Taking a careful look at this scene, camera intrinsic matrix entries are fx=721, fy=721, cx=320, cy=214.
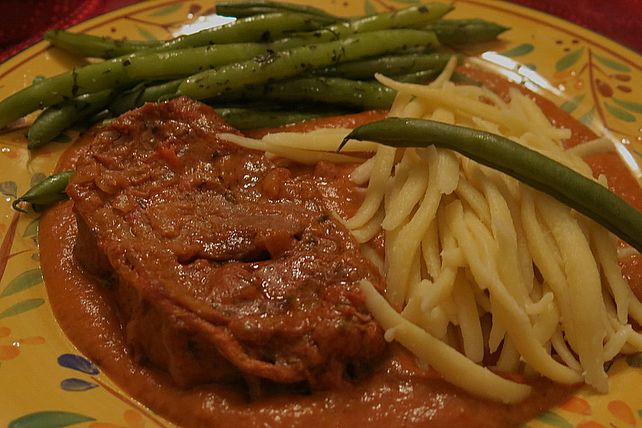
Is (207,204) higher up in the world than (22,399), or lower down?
higher up

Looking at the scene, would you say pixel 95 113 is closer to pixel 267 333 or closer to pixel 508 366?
pixel 267 333

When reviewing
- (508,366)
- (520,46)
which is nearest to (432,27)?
(520,46)

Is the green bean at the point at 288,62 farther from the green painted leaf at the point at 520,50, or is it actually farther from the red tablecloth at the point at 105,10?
the red tablecloth at the point at 105,10

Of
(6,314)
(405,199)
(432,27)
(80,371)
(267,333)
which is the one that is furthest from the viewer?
(432,27)

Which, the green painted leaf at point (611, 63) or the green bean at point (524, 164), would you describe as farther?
the green painted leaf at point (611, 63)

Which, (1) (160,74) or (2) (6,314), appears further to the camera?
(1) (160,74)

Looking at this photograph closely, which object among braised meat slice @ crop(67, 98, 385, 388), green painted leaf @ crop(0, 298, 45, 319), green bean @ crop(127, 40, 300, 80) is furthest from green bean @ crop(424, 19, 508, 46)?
green painted leaf @ crop(0, 298, 45, 319)

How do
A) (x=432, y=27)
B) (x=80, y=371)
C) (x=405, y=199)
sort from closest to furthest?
(x=80, y=371) → (x=405, y=199) → (x=432, y=27)

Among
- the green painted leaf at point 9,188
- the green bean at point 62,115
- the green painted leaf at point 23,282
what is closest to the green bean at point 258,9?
the green bean at point 62,115
